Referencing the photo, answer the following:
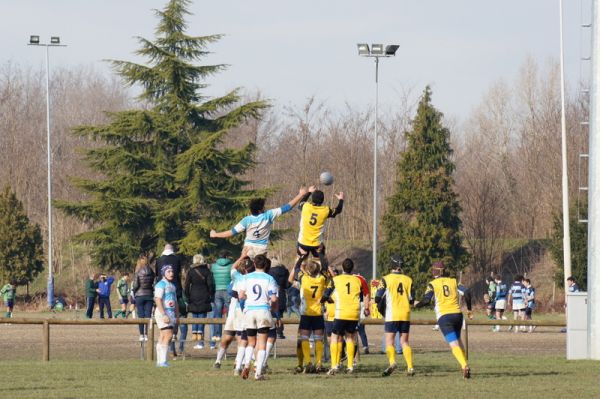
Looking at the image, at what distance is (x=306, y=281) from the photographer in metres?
20.4

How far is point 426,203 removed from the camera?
59688mm

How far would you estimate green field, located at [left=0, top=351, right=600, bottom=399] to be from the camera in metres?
17.3

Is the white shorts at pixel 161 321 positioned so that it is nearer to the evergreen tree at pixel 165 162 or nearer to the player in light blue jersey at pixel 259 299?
the player in light blue jersey at pixel 259 299

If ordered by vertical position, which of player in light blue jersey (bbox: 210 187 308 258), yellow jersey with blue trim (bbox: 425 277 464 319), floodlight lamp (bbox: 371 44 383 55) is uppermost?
floodlight lamp (bbox: 371 44 383 55)

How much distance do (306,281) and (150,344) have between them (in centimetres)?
546

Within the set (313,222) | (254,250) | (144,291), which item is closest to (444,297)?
(313,222)

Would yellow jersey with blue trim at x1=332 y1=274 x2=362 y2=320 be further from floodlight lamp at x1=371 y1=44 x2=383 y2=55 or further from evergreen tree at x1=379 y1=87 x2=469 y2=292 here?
evergreen tree at x1=379 y1=87 x2=469 y2=292

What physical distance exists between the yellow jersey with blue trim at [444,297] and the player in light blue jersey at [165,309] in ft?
16.2

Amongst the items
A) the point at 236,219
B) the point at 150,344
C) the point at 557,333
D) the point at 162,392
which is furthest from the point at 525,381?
the point at 236,219

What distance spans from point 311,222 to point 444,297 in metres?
2.52

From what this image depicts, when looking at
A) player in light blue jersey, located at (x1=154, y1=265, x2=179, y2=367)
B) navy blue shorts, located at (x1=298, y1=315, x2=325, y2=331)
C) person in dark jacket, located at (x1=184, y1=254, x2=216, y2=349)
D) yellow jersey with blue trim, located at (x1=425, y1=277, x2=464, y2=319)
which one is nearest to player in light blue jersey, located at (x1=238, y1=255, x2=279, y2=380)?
navy blue shorts, located at (x1=298, y1=315, x2=325, y2=331)

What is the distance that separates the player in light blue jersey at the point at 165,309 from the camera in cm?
2178

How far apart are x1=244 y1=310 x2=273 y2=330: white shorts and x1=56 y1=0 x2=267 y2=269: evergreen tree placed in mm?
40786

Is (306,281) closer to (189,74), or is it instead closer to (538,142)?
(189,74)
